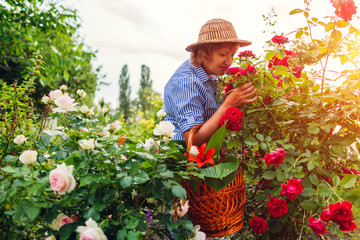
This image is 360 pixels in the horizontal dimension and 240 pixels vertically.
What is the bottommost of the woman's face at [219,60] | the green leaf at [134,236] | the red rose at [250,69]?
the green leaf at [134,236]

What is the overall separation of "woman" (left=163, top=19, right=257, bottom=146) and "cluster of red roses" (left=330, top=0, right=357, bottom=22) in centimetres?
53

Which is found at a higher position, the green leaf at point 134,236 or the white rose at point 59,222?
the green leaf at point 134,236

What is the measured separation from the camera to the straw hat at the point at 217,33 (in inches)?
67.5

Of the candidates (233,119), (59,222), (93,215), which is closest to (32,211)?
(59,222)

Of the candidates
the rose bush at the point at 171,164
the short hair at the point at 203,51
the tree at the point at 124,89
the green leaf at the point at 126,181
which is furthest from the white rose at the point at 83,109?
the tree at the point at 124,89

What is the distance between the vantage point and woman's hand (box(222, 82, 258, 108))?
4.64 ft

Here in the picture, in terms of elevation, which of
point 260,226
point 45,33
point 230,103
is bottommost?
point 260,226

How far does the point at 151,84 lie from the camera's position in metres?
33.5

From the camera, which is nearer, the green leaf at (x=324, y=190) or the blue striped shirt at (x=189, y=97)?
the green leaf at (x=324, y=190)

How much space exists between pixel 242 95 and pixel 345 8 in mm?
618

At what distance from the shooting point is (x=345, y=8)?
1.28 metres

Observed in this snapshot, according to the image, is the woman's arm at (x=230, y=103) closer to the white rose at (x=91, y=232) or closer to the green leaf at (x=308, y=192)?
the green leaf at (x=308, y=192)

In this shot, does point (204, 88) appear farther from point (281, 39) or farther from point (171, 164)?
point (171, 164)

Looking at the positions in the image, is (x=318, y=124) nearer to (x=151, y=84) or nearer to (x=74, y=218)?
(x=74, y=218)
